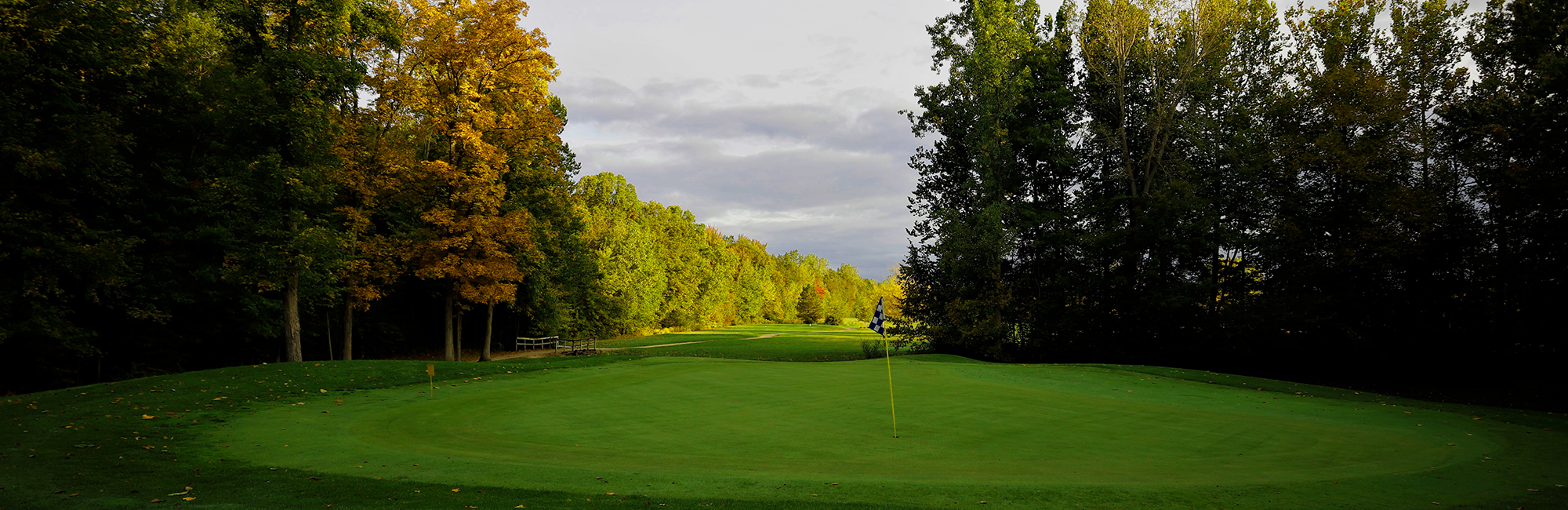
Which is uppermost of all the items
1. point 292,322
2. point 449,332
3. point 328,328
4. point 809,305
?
point 292,322

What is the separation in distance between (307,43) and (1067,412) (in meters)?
23.7

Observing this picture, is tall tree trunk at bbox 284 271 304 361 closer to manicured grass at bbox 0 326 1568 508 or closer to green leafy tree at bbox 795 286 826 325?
manicured grass at bbox 0 326 1568 508

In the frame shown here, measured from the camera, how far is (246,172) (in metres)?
19.5

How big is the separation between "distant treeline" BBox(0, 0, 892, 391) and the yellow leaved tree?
86 millimetres

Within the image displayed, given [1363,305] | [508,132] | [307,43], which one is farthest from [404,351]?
[1363,305]

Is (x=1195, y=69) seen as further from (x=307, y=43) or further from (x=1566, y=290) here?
(x=307, y=43)

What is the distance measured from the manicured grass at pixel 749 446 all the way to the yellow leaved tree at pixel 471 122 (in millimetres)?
7478

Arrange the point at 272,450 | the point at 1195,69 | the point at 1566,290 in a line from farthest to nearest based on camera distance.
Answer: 1. the point at 1195,69
2. the point at 1566,290
3. the point at 272,450

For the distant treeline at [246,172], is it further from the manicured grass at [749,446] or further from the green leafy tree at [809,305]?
the green leafy tree at [809,305]

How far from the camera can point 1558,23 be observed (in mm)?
18859

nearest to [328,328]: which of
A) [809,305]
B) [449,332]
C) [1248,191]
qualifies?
[449,332]

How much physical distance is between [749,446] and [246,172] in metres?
18.8

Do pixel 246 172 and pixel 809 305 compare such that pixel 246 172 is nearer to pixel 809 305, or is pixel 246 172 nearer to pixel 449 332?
pixel 449 332

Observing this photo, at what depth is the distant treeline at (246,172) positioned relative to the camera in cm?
1741
